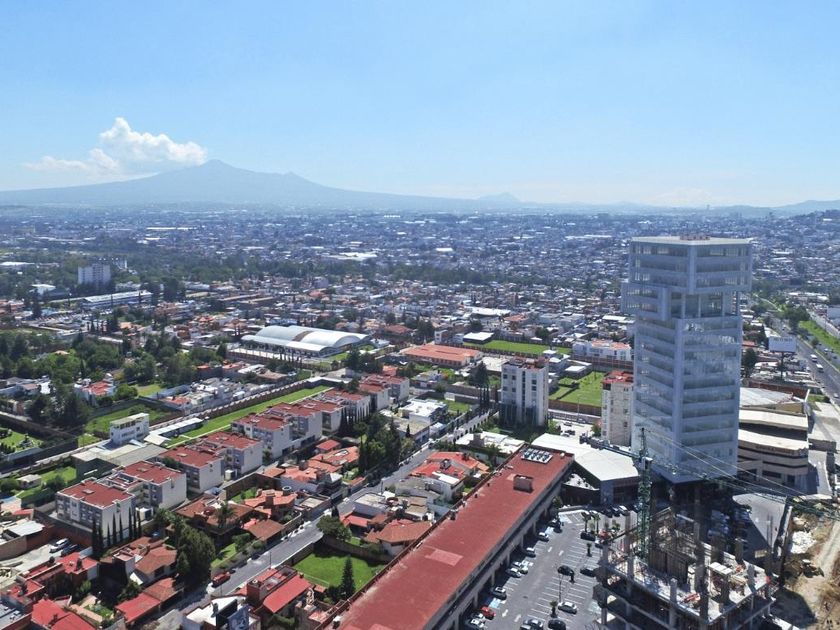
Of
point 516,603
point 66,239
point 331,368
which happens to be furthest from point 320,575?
point 66,239

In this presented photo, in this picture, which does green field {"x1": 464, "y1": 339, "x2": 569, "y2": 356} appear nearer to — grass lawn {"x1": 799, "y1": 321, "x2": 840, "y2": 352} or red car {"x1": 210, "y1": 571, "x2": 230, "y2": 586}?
grass lawn {"x1": 799, "y1": 321, "x2": 840, "y2": 352}

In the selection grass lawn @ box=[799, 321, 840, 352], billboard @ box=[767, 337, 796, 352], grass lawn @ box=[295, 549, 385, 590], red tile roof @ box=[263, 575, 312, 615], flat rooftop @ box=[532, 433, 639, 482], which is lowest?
grass lawn @ box=[295, 549, 385, 590]

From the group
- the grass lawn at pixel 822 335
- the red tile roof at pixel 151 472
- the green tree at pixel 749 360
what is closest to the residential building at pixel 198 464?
the red tile roof at pixel 151 472

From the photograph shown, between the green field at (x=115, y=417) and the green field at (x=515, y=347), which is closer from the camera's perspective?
the green field at (x=115, y=417)

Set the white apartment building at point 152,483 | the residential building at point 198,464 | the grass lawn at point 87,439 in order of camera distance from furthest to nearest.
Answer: the grass lawn at point 87,439 < the residential building at point 198,464 < the white apartment building at point 152,483

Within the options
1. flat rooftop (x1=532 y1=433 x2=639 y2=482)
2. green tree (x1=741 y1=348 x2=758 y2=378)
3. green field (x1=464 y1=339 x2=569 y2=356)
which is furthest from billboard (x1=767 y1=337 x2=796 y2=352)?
flat rooftop (x1=532 y1=433 x2=639 y2=482)

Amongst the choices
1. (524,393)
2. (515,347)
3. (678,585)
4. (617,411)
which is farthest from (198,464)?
(515,347)

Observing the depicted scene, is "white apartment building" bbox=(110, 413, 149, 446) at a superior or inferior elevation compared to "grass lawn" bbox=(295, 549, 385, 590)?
superior

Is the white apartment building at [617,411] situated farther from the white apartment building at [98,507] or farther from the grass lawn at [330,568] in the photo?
the white apartment building at [98,507]
